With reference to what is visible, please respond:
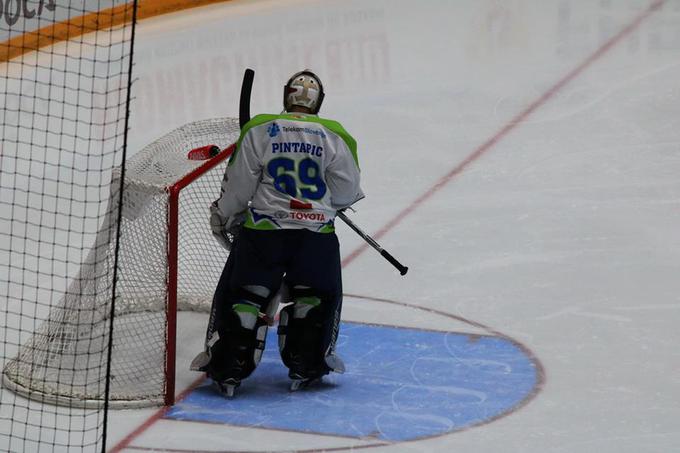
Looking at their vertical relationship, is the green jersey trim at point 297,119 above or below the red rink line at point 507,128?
above

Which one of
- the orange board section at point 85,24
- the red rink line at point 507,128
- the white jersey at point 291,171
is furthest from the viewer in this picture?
the orange board section at point 85,24

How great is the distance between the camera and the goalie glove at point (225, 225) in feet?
17.4

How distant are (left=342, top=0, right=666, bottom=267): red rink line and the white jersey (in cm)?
159

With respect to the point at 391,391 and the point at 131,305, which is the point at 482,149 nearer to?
the point at 131,305

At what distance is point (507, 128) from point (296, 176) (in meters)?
4.21

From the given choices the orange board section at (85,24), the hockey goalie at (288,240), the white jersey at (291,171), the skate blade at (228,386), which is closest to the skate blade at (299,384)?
the hockey goalie at (288,240)

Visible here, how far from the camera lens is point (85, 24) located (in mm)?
10938

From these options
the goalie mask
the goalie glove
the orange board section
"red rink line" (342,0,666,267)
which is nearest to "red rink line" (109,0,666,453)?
"red rink line" (342,0,666,267)

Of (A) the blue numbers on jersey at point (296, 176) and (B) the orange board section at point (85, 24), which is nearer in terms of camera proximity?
(A) the blue numbers on jersey at point (296, 176)

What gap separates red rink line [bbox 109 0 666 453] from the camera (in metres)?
4.99

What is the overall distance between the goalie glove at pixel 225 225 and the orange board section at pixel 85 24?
4.41 metres

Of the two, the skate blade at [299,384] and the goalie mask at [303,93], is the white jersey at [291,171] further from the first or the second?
the skate blade at [299,384]

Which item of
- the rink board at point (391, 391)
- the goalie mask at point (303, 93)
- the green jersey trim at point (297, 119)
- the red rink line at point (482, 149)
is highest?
the goalie mask at point (303, 93)

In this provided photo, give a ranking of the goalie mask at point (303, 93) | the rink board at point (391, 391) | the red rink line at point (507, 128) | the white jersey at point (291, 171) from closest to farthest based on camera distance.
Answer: the rink board at point (391, 391) → the white jersey at point (291, 171) → the goalie mask at point (303, 93) → the red rink line at point (507, 128)
